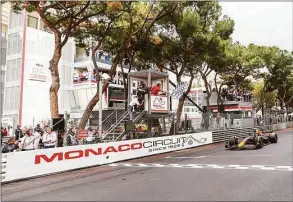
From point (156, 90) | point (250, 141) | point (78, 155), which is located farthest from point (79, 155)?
point (250, 141)

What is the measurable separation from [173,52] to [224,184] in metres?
17.8

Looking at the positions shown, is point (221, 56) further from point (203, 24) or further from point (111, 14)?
point (111, 14)

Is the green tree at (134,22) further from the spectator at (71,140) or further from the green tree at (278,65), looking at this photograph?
the green tree at (278,65)

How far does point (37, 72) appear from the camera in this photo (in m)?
35.0

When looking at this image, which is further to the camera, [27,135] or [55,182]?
[27,135]

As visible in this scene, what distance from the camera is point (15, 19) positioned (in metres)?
35.0

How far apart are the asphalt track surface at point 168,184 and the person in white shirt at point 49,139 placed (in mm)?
1472

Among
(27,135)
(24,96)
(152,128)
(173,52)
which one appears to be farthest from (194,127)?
(24,96)

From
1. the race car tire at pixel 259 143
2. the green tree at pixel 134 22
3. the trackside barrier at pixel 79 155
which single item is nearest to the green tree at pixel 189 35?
the green tree at pixel 134 22

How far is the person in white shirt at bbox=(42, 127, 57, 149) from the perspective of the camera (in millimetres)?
12461

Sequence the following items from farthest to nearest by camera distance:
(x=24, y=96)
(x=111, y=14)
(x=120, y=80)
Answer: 1. (x=120, y=80)
2. (x=24, y=96)
3. (x=111, y=14)

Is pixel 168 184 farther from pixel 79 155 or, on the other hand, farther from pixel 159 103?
pixel 159 103

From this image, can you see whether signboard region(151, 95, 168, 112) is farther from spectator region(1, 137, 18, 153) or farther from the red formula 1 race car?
spectator region(1, 137, 18, 153)

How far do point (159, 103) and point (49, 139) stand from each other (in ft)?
27.5
